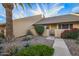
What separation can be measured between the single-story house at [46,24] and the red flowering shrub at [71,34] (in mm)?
67

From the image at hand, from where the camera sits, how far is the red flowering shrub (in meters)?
4.55

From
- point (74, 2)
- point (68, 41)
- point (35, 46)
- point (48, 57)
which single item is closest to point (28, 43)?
point (35, 46)

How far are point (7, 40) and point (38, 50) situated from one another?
2.06 ft

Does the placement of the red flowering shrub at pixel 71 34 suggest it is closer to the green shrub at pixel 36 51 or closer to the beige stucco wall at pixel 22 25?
the green shrub at pixel 36 51

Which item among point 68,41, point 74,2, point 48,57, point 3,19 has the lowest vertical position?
point 48,57

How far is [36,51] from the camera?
4508 millimetres

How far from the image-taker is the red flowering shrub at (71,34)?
455 centimetres

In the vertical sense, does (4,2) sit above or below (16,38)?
above

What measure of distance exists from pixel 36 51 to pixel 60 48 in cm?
46

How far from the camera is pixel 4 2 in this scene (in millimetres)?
4609

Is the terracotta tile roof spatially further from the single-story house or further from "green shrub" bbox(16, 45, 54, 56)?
"green shrub" bbox(16, 45, 54, 56)

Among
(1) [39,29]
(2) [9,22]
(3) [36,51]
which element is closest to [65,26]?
(1) [39,29]

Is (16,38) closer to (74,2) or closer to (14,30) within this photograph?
(14,30)

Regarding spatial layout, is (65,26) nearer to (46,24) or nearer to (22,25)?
(46,24)
